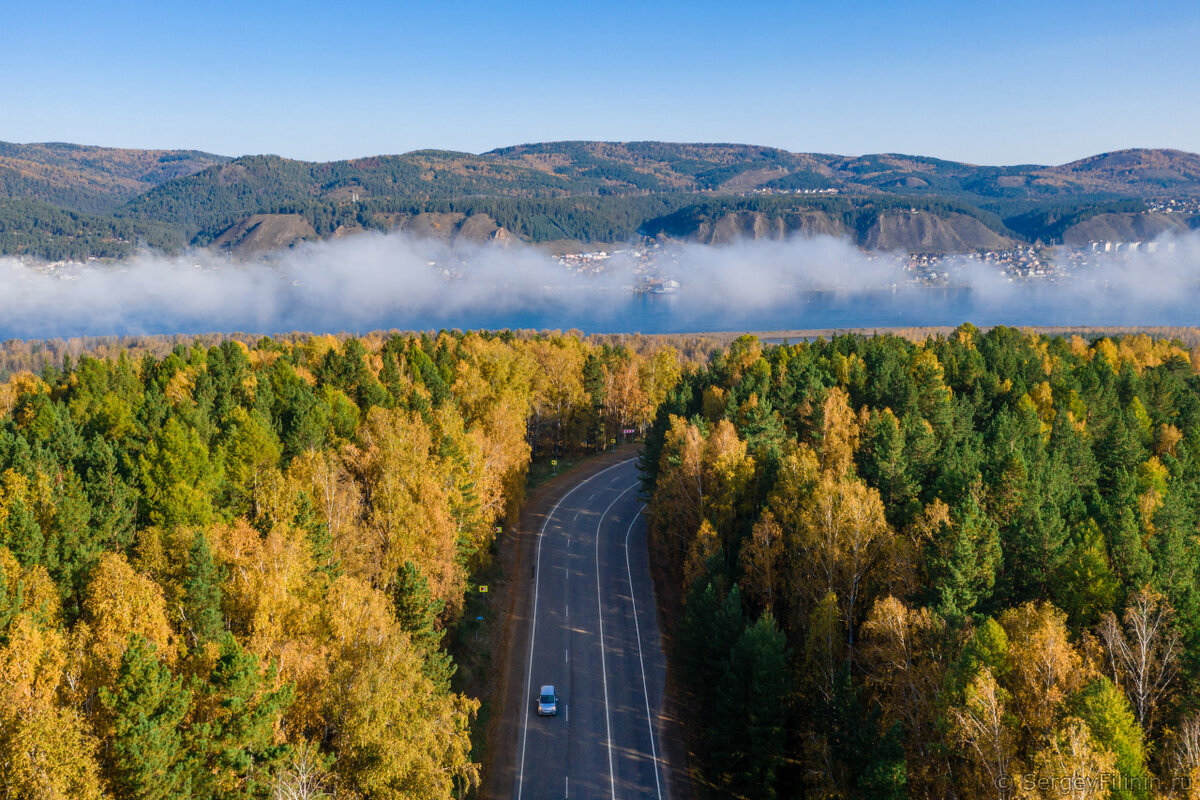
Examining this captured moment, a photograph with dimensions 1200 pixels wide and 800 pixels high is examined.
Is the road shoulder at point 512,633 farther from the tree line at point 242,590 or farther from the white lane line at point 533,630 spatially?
the tree line at point 242,590

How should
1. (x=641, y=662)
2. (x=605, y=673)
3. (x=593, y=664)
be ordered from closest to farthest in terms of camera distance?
(x=605, y=673), (x=593, y=664), (x=641, y=662)

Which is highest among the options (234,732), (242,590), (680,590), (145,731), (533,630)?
(145,731)

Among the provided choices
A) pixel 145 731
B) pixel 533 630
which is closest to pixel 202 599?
pixel 145 731

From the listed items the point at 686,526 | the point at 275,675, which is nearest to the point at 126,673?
the point at 275,675

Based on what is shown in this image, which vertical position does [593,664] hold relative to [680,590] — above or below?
below

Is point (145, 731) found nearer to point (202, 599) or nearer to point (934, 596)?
point (202, 599)

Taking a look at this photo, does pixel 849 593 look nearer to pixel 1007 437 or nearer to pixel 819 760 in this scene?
pixel 819 760

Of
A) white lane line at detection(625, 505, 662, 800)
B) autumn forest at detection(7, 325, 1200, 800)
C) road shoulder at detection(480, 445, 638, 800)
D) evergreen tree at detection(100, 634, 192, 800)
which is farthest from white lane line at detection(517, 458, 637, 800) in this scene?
evergreen tree at detection(100, 634, 192, 800)
